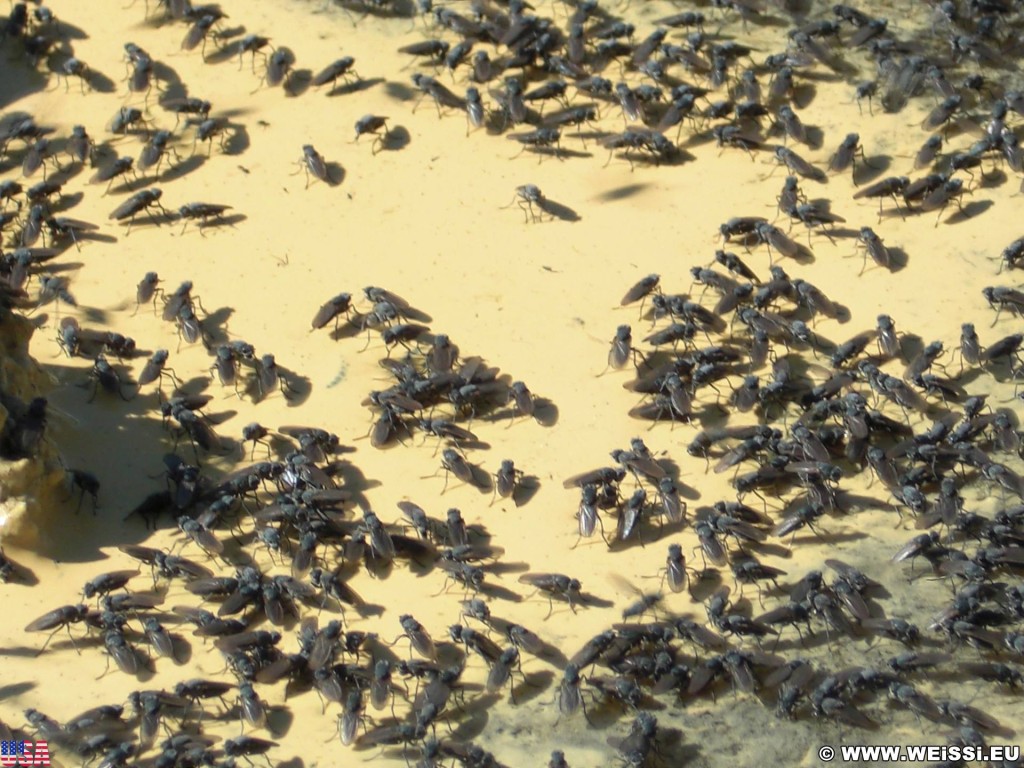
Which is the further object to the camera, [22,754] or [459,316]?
[459,316]

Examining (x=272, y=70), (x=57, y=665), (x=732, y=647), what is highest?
(x=272, y=70)

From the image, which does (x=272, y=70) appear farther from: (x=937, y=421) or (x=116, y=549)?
(x=937, y=421)

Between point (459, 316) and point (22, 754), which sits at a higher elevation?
point (459, 316)

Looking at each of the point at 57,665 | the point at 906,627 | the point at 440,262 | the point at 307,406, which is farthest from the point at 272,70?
the point at 906,627

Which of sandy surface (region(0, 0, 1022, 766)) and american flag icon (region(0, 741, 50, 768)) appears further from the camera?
sandy surface (region(0, 0, 1022, 766))
